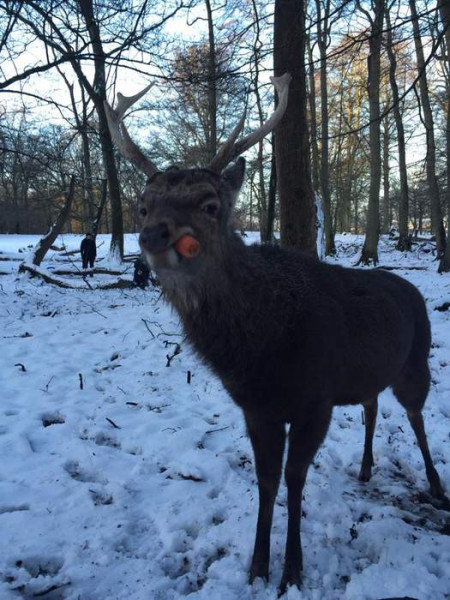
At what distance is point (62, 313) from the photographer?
9.23 metres

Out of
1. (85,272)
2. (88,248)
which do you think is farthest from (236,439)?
(88,248)

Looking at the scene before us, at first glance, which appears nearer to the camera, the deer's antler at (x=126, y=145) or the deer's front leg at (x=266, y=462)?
the deer's front leg at (x=266, y=462)

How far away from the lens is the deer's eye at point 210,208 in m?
2.44

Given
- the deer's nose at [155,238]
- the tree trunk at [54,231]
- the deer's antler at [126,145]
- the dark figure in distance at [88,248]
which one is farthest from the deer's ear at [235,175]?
the dark figure in distance at [88,248]

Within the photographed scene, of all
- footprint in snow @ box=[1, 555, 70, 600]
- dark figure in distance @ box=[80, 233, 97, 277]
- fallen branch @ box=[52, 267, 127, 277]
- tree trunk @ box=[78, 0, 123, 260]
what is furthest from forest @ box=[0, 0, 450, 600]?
dark figure in distance @ box=[80, 233, 97, 277]

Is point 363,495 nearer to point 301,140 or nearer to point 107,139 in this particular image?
point 301,140

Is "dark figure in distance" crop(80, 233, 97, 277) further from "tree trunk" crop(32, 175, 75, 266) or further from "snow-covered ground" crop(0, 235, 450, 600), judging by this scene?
"snow-covered ground" crop(0, 235, 450, 600)

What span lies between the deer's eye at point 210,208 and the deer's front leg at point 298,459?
1327 mm

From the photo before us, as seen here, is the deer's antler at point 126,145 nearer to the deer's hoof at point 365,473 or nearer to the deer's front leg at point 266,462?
the deer's front leg at point 266,462

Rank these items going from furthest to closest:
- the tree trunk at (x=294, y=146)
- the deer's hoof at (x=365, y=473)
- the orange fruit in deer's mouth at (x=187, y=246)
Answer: the tree trunk at (x=294, y=146) < the deer's hoof at (x=365, y=473) < the orange fruit in deer's mouth at (x=187, y=246)

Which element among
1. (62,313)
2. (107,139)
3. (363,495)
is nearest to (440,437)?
(363,495)

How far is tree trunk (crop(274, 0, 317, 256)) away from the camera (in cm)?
579

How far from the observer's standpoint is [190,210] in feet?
7.84

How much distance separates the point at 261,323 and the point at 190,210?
807mm
